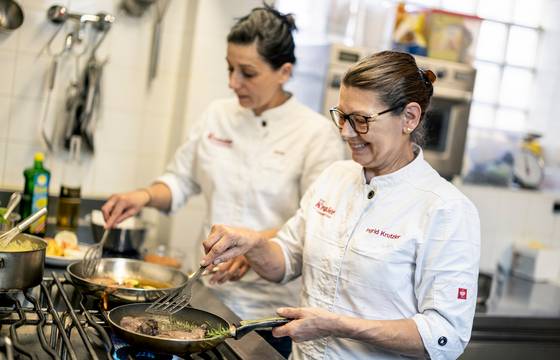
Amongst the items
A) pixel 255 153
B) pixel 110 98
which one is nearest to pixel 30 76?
pixel 110 98

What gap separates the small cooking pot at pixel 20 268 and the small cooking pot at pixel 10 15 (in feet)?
4.94

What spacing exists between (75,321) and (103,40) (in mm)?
1841

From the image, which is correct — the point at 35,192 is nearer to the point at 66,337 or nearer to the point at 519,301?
the point at 66,337

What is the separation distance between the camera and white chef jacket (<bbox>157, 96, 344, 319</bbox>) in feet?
6.41

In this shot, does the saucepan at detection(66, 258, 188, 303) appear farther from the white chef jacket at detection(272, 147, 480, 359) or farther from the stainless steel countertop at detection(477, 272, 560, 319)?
the stainless steel countertop at detection(477, 272, 560, 319)

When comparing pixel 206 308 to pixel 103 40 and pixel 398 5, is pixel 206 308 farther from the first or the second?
pixel 398 5

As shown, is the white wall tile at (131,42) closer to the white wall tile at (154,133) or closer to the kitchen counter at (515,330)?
the white wall tile at (154,133)

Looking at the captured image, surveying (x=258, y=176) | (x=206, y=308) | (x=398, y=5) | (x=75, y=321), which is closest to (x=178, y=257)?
(x=258, y=176)

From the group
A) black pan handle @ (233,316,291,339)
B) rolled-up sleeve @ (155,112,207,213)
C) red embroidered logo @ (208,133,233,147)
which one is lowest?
black pan handle @ (233,316,291,339)

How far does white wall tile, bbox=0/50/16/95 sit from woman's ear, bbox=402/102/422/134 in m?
1.86

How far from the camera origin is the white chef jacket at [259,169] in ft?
6.41

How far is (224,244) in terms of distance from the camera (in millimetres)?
1510

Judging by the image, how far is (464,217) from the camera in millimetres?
1407

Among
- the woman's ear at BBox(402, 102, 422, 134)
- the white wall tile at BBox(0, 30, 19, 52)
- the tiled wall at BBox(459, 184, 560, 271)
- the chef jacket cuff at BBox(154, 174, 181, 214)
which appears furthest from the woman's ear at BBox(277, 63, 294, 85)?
the tiled wall at BBox(459, 184, 560, 271)
